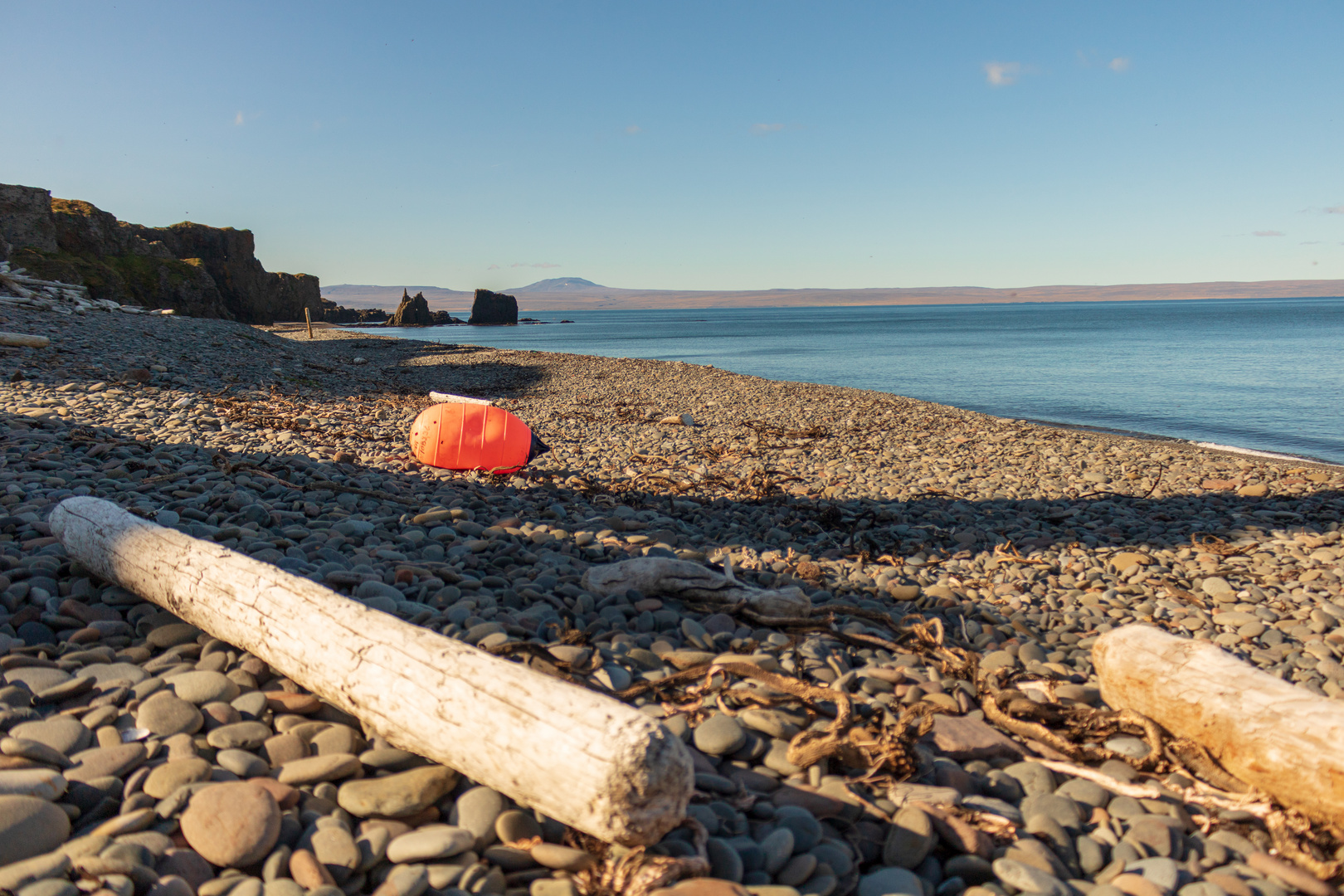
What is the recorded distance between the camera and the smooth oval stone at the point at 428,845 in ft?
6.81

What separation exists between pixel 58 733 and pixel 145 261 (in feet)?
173

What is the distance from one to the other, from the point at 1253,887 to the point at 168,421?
405 inches

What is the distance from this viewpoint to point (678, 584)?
439cm

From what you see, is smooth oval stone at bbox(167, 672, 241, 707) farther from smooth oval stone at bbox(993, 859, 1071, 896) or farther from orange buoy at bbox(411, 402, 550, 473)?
orange buoy at bbox(411, 402, 550, 473)

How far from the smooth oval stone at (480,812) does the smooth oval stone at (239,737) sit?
86 centimetres

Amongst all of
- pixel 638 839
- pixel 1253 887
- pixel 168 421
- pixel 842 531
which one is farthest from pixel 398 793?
pixel 168 421

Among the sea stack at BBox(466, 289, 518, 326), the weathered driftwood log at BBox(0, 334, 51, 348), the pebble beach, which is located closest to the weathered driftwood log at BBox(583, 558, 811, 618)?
the pebble beach

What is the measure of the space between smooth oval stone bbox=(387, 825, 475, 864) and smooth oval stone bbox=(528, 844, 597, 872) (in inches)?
8.8

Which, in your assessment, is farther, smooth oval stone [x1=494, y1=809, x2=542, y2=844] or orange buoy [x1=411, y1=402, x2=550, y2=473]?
orange buoy [x1=411, y1=402, x2=550, y2=473]

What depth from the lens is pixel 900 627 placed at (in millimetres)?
4395

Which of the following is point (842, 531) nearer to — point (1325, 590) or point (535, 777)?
point (1325, 590)

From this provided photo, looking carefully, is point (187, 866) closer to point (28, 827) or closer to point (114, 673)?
point (28, 827)

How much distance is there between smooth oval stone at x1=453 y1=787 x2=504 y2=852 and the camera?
2.17m

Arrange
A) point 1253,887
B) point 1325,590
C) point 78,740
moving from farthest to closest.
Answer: point 1325,590
point 78,740
point 1253,887
